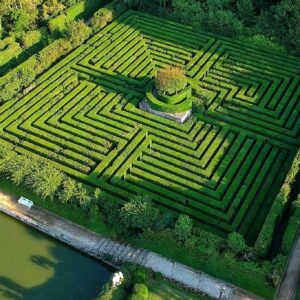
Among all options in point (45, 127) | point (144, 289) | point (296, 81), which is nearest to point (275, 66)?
point (296, 81)

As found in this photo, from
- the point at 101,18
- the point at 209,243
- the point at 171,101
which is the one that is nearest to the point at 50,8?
the point at 101,18

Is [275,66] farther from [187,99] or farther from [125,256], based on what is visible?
[125,256]

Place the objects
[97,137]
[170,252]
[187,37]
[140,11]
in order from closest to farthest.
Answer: [170,252] < [97,137] < [187,37] < [140,11]

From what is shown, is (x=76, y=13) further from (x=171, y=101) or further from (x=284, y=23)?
(x=284, y=23)

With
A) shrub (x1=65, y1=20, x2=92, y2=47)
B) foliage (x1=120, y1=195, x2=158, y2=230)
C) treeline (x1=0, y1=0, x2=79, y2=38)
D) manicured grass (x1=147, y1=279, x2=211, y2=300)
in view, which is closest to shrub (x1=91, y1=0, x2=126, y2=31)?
shrub (x1=65, y1=20, x2=92, y2=47)

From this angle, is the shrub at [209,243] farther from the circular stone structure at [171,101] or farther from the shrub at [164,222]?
the circular stone structure at [171,101]

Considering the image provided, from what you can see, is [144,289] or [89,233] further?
[89,233]
